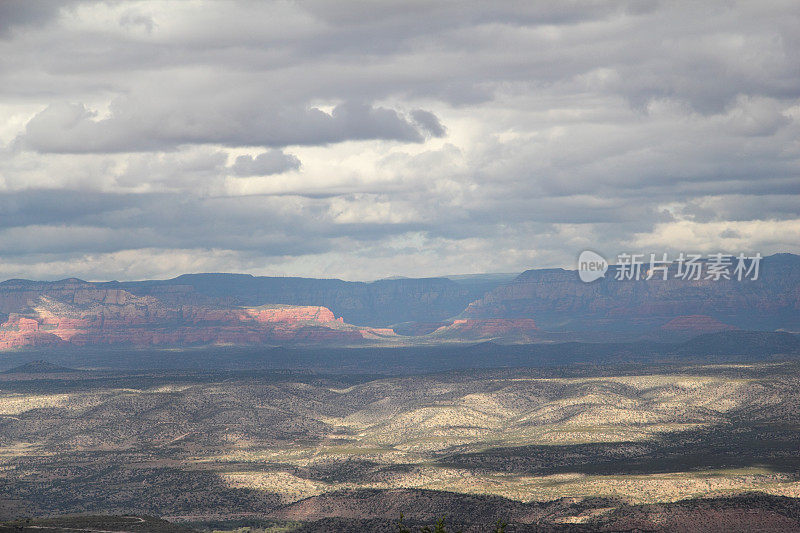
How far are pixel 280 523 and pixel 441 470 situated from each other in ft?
123

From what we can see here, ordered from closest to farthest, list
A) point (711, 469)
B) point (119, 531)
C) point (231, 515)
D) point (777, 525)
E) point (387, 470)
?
point (119, 531)
point (777, 525)
point (231, 515)
point (711, 469)
point (387, 470)

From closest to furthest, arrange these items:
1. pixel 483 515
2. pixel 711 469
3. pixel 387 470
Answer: pixel 483 515, pixel 711 469, pixel 387 470

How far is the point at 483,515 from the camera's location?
133 m

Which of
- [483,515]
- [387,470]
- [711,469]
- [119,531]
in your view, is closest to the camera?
[119,531]

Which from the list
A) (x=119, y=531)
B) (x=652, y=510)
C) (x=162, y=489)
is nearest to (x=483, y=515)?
(x=652, y=510)

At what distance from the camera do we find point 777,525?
386 feet

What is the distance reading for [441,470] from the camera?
555ft

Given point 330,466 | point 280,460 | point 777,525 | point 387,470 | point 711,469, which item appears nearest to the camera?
point 777,525

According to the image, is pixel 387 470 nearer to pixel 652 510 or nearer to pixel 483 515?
pixel 483 515

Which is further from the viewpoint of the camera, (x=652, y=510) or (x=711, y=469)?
(x=711, y=469)

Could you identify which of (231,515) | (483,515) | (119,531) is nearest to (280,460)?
(231,515)

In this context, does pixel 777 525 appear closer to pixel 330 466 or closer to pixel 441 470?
pixel 441 470

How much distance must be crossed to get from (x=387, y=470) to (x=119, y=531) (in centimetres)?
6816

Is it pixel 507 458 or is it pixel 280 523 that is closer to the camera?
pixel 280 523
